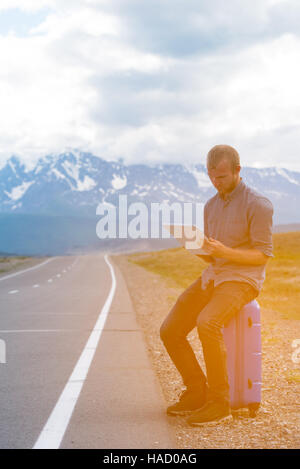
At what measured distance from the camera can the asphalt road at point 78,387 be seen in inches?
179

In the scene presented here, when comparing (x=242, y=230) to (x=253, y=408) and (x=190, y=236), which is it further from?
(x=253, y=408)

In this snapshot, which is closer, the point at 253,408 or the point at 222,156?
the point at 222,156

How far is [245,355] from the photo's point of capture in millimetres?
4973

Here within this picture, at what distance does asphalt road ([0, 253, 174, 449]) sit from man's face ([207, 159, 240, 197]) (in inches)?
78.7

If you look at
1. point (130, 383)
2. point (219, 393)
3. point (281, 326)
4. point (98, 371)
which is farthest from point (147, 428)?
point (281, 326)

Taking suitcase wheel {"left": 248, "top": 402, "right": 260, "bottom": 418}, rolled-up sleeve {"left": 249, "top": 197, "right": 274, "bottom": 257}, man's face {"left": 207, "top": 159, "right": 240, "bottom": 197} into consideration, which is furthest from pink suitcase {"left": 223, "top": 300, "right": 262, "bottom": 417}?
man's face {"left": 207, "top": 159, "right": 240, "bottom": 197}

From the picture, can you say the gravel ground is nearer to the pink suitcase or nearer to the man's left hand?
the pink suitcase

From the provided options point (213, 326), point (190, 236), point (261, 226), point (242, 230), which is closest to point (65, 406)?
point (213, 326)

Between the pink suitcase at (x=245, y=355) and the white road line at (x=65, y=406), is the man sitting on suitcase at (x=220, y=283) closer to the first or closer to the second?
the pink suitcase at (x=245, y=355)

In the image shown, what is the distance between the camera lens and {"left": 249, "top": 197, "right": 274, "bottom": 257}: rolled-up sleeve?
184 inches

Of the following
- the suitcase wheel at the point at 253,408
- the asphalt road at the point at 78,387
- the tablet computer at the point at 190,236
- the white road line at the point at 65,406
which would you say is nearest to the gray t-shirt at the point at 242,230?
the tablet computer at the point at 190,236

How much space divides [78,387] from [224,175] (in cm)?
284
